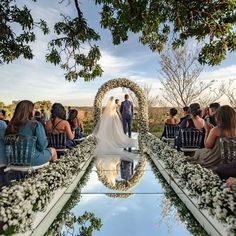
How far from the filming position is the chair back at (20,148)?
5.92 m

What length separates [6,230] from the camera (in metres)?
3.72

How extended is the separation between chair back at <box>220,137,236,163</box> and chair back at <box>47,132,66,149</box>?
3.93 metres

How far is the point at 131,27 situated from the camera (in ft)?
28.0

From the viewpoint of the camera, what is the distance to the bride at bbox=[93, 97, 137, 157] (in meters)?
15.0

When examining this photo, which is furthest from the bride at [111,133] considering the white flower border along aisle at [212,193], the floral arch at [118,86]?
the white flower border along aisle at [212,193]

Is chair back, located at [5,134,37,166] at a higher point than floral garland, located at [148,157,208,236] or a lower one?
higher

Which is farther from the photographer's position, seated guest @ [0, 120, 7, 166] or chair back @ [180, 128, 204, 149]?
chair back @ [180, 128, 204, 149]

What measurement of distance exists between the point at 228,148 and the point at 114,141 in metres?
10.5

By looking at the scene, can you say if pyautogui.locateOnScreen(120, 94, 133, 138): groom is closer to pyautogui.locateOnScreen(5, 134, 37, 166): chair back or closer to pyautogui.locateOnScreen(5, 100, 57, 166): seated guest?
pyautogui.locateOnScreen(5, 100, 57, 166): seated guest

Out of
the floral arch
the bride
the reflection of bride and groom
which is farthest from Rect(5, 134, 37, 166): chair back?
the floral arch

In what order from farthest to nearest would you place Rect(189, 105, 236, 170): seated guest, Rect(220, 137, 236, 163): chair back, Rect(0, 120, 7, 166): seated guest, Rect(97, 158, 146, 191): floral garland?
Rect(97, 158, 146, 191): floral garland, Rect(0, 120, 7, 166): seated guest, Rect(189, 105, 236, 170): seated guest, Rect(220, 137, 236, 163): chair back

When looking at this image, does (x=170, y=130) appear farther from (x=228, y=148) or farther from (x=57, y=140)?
(x=228, y=148)

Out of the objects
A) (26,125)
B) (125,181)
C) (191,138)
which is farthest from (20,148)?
(191,138)

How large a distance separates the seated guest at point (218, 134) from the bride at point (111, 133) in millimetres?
8325
